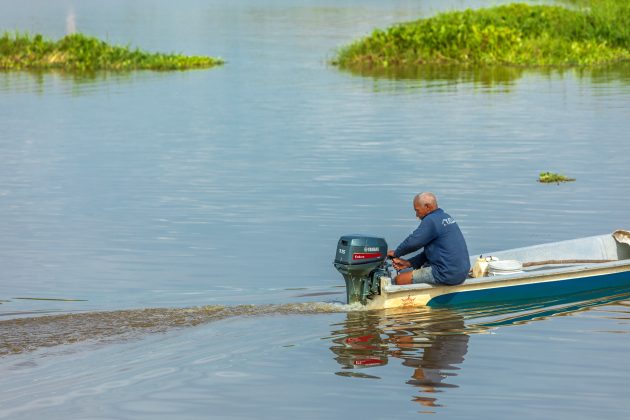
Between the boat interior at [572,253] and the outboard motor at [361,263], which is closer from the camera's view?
the outboard motor at [361,263]

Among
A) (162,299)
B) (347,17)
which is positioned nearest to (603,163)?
(162,299)

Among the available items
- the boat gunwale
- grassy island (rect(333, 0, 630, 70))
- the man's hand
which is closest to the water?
the boat gunwale

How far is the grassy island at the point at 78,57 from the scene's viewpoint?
51031mm

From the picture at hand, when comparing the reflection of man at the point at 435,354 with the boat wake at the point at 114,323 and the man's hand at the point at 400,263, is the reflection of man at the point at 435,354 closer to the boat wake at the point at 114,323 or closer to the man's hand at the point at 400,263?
the man's hand at the point at 400,263

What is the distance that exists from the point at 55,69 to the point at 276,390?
41.7 m

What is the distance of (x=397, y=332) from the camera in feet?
48.7

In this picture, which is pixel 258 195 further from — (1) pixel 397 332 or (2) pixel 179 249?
(1) pixel 397 332

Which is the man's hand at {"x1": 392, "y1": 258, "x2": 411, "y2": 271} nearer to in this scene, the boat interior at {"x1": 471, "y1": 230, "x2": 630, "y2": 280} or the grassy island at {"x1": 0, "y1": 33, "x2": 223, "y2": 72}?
the boat interior at {"x1": 471, "y1": 230, "x2": 630, "y2": 280}

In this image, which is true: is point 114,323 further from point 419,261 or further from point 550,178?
point 550,178

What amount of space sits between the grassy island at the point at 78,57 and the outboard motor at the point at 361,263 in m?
36.9

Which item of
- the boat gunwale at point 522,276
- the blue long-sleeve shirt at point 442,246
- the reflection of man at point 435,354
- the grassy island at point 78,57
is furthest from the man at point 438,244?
the grassy island at point 78,57

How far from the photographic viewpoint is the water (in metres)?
12.9

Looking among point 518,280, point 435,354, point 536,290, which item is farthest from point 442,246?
point 435,354

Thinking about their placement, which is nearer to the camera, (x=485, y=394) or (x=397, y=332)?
(x=485, y=394)
